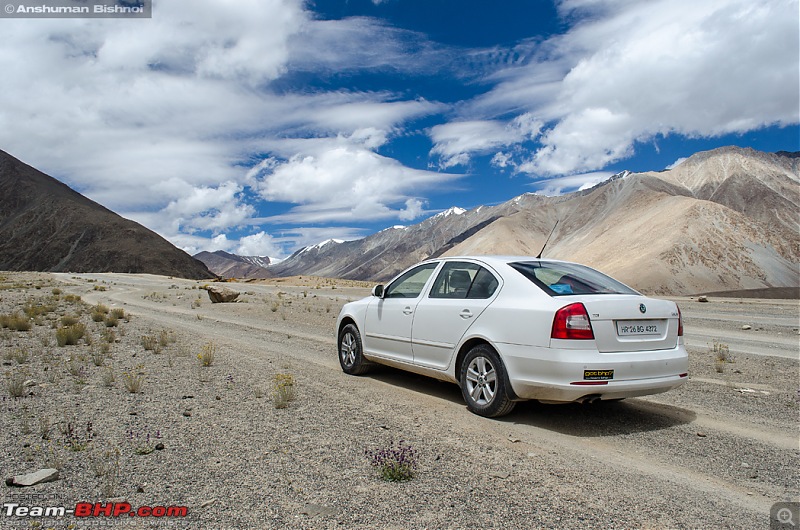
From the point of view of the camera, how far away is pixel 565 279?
6.11 m

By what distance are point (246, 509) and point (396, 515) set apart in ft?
3.21

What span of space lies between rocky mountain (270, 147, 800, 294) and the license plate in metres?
65.2

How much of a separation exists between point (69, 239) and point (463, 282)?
489 feet

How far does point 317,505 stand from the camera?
3748 millimetres

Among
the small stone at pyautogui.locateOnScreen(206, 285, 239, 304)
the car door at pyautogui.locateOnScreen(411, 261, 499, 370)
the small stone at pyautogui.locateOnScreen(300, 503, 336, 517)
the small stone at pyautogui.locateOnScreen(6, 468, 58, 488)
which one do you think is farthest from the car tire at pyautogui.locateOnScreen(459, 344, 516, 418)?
the small stone at pyautogui.locateOnScreen(206, 285, 239, 304)

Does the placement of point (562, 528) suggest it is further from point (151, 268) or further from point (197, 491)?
point (151, 268)

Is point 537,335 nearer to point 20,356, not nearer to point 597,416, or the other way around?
point 597,416

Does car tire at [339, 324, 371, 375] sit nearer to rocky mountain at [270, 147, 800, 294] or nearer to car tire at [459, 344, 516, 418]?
car tire at [459, 344, 516, 418]

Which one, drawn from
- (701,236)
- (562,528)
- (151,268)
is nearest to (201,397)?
(562,528)

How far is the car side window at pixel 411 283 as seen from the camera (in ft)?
24.4

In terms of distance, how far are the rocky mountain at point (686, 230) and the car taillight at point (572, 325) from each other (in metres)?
65.9

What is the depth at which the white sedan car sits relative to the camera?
17.5 feet

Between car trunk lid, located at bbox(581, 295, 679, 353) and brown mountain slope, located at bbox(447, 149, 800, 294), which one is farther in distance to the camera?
brown mountain slope, located at bbox(447, 149, 800, 294)

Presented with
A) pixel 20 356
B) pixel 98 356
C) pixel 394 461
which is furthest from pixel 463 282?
pixel 20 356
